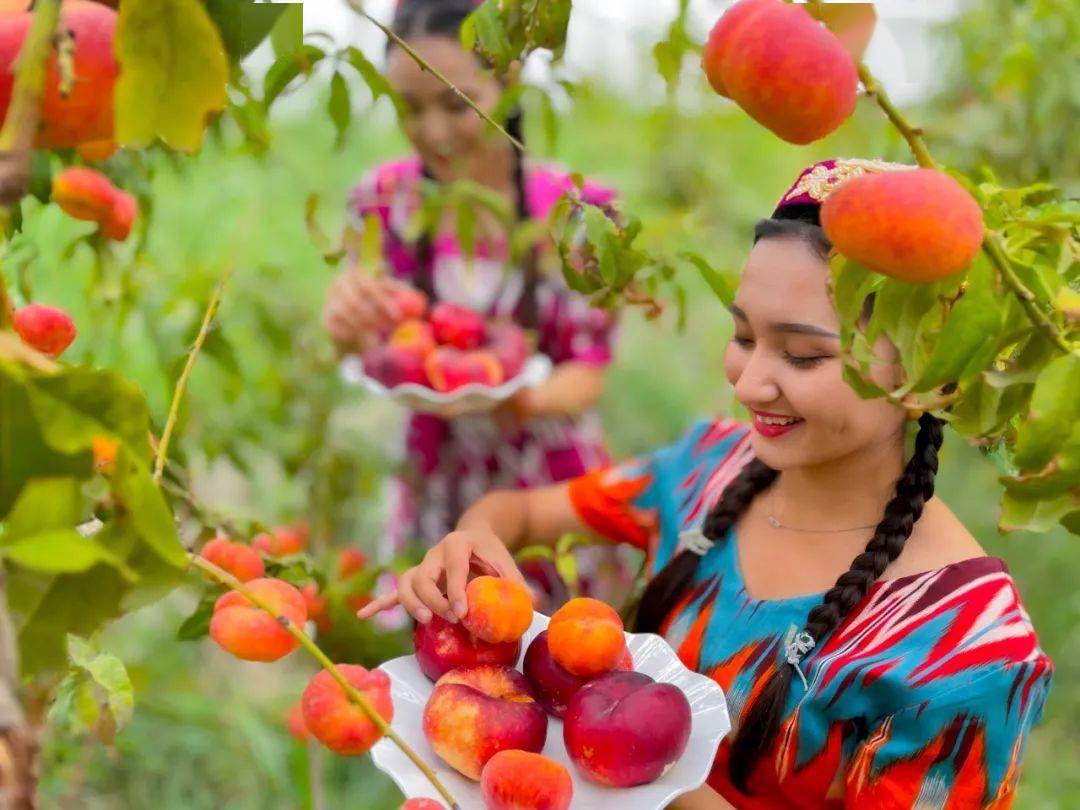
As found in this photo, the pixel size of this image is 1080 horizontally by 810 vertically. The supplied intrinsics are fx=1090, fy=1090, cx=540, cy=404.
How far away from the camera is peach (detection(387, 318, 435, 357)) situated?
151 centimetres

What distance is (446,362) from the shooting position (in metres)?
1.49

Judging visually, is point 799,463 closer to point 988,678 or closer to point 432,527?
point 988,678

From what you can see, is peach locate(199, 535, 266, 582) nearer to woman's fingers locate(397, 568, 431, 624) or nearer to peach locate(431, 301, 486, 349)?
woman's fingers locate(397, 568, 431, 624)

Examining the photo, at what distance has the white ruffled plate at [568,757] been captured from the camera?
697 millimetres

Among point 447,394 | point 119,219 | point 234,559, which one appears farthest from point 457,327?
point 234,559

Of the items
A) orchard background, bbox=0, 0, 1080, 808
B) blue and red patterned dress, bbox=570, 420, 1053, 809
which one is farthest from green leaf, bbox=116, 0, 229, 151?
blue and red patterned dress, bbox=570, 420, 1053, 809

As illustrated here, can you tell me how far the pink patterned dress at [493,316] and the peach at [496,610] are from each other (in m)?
0.91

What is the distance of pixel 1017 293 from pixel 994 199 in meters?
0.13

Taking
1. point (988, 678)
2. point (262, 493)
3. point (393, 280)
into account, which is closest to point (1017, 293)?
point (988, 678)

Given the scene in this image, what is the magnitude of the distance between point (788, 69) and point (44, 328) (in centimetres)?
48

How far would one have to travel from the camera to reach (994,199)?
0.60 m

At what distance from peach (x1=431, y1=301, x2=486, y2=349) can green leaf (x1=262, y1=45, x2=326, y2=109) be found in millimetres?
810

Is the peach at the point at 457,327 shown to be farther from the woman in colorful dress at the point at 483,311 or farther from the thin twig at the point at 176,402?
the thin twig at the point at 176,402

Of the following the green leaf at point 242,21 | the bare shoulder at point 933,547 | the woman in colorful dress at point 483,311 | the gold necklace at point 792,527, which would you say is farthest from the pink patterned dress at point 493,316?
the green leaf at point 242,21
